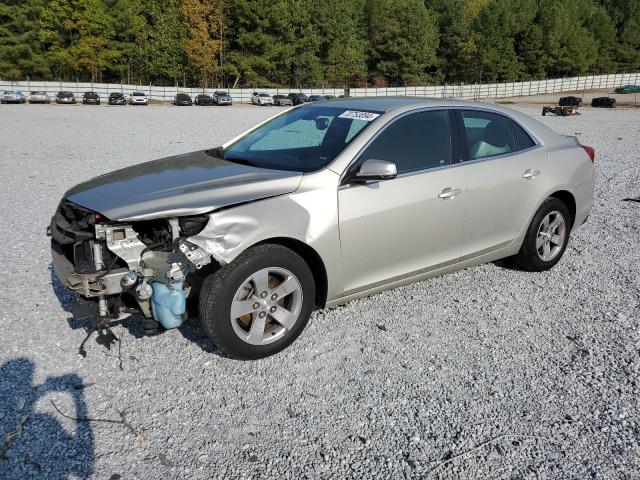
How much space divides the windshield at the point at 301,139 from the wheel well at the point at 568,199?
219cm

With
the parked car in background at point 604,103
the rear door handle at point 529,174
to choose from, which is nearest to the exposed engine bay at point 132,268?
the rear door handle at point 529,174

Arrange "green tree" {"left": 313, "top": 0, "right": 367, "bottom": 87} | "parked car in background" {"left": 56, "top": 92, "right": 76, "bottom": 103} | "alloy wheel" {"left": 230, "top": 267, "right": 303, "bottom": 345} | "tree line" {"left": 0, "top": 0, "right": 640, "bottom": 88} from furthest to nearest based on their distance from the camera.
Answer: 1. "green tree" {"left": 313, "top": 0, "right": 367, "bottom": 87}
2. "tree line" {"left": 0, "top": 0, "right": 640, "bottom": 88}
3. "parked car in background" {"left": 56, "top": 92, "right": 76, "bottom": 103}
4. "alloy wheel" {"left": 230, "top": 267, "right": 303, "bottom": 345}

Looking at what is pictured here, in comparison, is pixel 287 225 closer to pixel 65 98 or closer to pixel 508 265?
pixel 508 265

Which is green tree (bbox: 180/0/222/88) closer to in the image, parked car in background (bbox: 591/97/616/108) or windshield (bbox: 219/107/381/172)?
parked car in background (bbox: 591/97/616/108)

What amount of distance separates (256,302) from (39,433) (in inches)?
54.5

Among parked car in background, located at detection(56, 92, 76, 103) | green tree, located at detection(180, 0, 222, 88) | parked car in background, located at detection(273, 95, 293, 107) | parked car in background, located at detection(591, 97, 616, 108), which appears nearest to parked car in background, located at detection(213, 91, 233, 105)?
parked car in background, located at detection(273, 95, 293, 107)

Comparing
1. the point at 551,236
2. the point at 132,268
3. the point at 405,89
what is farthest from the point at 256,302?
the point at 405,89

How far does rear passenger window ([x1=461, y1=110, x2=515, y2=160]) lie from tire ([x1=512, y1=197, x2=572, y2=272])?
710 millimetres

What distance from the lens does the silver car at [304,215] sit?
11.0 feet

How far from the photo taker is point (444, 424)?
302 centimetres

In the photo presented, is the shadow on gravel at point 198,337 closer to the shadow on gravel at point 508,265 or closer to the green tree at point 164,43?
the shadow on gravel at point 508,265

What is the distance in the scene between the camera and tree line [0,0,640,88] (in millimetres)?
66250

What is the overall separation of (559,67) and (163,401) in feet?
351

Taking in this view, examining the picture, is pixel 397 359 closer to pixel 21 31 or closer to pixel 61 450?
pixel 61 450
